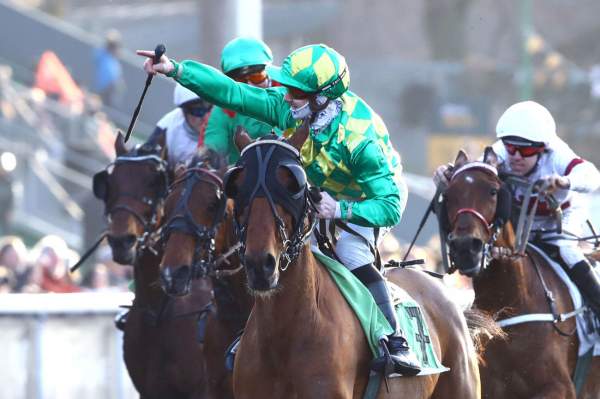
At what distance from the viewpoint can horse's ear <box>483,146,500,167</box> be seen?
8.41m

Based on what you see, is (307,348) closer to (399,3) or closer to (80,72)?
(80,72)

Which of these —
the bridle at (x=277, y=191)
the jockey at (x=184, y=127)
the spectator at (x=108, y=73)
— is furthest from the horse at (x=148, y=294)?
the spectator at (x=108, y=73)

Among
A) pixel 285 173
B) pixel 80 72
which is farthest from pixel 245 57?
pixel 80 72

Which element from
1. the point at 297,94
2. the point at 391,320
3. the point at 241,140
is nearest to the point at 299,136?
the point at 241,140

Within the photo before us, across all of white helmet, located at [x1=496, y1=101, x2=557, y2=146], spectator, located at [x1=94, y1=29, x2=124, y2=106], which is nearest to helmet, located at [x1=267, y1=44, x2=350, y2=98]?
white helmet, located at [x1=496, y1=101, x2=557, y2=146]

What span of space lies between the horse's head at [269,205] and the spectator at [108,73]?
1694 cm

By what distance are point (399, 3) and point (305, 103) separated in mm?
35980

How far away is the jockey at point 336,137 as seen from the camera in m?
6.09

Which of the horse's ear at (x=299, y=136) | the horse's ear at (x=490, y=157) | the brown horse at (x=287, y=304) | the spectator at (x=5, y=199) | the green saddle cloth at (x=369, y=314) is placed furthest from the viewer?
the spectator at (x=5, y=199)

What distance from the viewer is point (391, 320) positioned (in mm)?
6371

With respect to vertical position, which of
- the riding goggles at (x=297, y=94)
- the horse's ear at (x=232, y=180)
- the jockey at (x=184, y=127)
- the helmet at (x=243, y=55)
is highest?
the helmet at (x=243, y=55)

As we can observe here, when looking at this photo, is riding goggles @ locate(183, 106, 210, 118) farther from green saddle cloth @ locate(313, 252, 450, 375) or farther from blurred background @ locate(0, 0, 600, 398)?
green saddle cloth @ locate(313, 252, 450, 375)

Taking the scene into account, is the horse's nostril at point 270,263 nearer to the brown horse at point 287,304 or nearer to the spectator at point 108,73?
the brown horse at point 287,304

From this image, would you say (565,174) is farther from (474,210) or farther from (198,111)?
(198,111)
